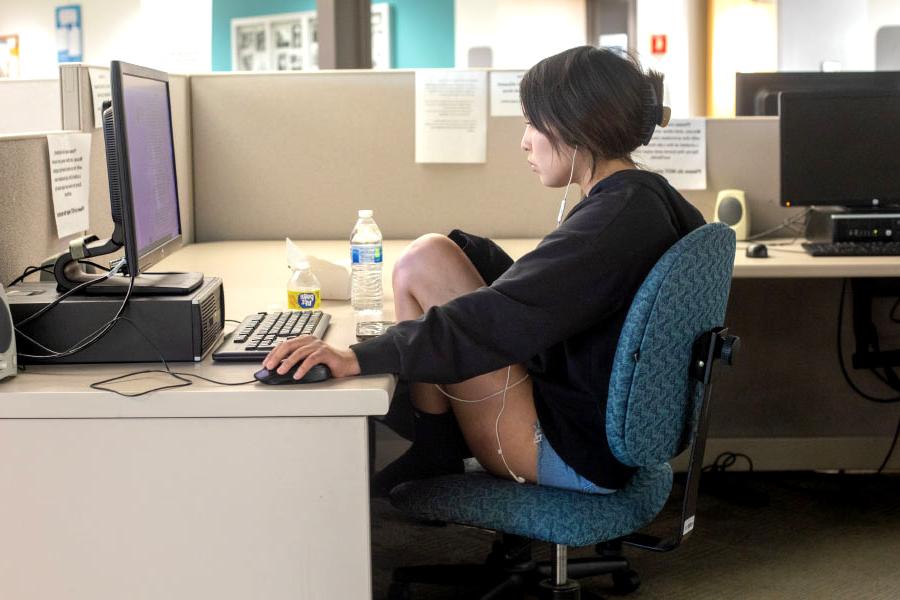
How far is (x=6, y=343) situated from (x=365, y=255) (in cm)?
67

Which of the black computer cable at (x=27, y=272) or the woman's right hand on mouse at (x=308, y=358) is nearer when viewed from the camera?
the woman's right hand on mouse at (x=308, y=358)

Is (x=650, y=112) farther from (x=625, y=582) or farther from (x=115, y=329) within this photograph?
(x=625, y=582)

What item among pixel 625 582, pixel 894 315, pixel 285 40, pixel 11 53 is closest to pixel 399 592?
pixel 625 582

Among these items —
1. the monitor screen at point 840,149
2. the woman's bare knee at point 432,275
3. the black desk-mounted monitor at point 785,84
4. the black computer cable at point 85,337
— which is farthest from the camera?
the black desk-mounted monitor at point 785,84

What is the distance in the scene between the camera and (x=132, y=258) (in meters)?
1.20

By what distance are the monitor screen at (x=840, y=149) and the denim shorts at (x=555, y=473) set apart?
1.12 metres

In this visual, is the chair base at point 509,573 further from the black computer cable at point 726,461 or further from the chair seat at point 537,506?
the black computer cable at point 726,461

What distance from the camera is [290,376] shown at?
1125 mm

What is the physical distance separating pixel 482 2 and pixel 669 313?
6.24 metres

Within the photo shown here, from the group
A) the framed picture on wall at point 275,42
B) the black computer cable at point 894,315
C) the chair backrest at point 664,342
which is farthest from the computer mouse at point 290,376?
the framed picture on wall at point 275,42

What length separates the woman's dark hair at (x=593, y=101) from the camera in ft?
4.40

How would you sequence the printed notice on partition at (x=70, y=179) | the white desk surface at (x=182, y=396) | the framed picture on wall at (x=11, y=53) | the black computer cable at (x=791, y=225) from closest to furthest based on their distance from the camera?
the white desk surface at (x=182, y=396) → the printed notice on partition at (x=70, y=179) → the black computer cable at (x=791, y=225) → the framed picture on wall at (x=11, y=53)

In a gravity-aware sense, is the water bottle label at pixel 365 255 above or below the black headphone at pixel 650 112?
below

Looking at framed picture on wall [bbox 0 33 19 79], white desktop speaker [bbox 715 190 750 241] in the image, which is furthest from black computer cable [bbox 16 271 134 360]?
framed picture on wall [bbox 0 33 19 79]
